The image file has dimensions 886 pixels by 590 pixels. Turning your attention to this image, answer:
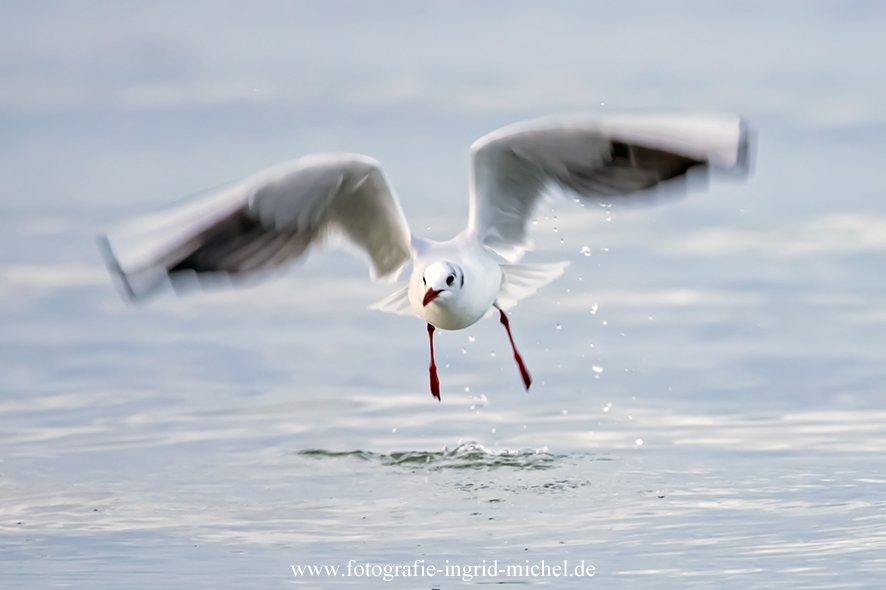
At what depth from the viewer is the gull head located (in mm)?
6695

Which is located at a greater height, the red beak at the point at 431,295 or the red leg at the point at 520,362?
the red beak at the point at 431,295

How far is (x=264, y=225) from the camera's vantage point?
684cm

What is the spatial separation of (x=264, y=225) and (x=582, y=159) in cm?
141

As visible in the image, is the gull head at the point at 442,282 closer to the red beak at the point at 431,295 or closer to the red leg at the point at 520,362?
the red beak at the point at 431,295

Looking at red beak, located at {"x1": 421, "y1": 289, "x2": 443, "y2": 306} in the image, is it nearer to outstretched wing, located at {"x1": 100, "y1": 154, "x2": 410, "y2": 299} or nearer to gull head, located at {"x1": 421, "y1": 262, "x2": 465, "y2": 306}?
gull head, located at {"x1": 421, "y1": 262, "x2": 465, "y2": 306}

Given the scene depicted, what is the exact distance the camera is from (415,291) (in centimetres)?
693

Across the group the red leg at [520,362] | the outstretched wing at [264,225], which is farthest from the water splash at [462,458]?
the outstretched wing at [264,225]

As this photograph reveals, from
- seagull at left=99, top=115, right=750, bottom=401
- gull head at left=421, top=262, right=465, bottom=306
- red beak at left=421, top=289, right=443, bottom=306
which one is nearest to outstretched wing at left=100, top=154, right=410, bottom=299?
seagull at left=99, top=115, right=750, bottom=401

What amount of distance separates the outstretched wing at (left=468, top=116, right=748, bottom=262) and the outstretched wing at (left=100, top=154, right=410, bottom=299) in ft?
1.46

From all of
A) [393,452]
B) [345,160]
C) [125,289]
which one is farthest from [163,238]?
[393,452]

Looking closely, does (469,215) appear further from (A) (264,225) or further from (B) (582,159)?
(A) (264,225)

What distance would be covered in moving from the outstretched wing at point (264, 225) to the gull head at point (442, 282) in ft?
1.38

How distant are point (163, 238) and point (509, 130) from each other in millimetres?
1490

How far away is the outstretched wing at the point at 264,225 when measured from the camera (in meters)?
6.07
